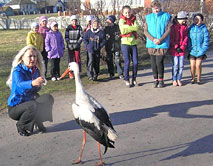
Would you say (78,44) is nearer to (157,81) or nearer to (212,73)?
(157,81)

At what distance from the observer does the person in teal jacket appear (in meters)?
7.19

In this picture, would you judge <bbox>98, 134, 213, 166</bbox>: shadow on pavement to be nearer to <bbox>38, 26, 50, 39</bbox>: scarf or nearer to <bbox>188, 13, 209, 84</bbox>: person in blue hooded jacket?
<bbox>188, 13, 209, 84</bbox>: person in blue hooded jacket

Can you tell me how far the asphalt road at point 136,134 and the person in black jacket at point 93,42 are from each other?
1.11 meters

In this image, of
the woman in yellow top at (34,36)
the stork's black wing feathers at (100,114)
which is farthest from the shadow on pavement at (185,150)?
the woman in yellow top at (34,36)

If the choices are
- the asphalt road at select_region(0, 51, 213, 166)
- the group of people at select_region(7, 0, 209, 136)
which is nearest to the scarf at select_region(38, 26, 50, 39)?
the group of people at select_region(7, 0, 209, 136)

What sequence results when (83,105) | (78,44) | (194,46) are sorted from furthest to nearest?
(78,44) → (194,46) → (83,105)

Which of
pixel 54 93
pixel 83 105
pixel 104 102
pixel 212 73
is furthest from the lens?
pixel 212 73

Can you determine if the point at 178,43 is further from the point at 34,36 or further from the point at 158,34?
the point at 34,36

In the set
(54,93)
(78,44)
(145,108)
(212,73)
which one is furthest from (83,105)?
(212,73)

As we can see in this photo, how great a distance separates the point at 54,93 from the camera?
7297 millimetres

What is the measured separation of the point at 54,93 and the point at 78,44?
78.7 inches

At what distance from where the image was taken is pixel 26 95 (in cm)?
492

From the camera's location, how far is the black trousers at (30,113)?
4746 millimetres

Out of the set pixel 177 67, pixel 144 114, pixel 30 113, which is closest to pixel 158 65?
pixel 177 67
